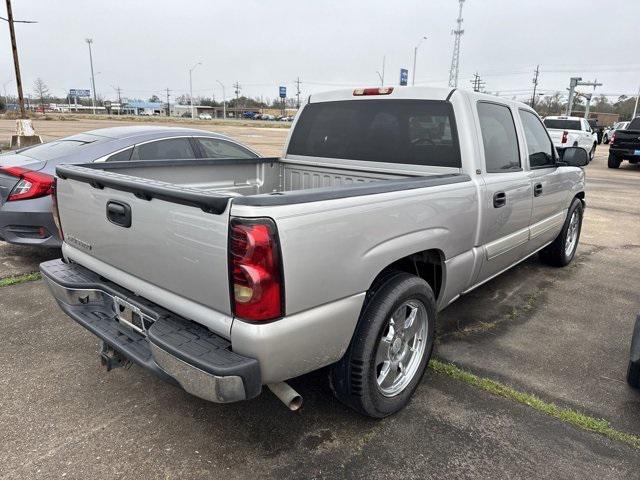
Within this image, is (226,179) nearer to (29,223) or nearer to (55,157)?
(29,223)

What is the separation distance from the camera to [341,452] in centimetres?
254

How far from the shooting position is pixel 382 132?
380 centimetres

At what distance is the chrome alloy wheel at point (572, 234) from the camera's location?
5723 mm

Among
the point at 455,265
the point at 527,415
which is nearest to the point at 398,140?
the point at 455,265

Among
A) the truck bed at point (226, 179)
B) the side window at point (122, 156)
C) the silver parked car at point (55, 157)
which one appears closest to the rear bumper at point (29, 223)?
the silver parked car at point (55, 157)

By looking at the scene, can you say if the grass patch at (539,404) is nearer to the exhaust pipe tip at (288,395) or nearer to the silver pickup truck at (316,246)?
the silver pickup truck at (316,246)

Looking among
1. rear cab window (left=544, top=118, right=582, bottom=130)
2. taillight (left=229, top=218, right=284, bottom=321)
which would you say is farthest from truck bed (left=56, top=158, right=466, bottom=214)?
rear cab window (left=544, top=118, right=582, bottom=130)

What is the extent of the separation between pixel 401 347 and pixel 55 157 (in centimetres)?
434

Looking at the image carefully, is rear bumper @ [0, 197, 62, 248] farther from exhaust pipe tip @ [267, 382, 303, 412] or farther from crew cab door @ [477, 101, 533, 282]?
crew cab door @ [477, 101, 533, 282]

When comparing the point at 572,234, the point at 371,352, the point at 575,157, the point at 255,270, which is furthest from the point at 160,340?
the point at 572,234

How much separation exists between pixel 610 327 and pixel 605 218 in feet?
18.2

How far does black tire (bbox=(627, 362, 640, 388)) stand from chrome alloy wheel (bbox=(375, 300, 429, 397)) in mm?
1204

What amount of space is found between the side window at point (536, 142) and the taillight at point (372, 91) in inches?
52.9

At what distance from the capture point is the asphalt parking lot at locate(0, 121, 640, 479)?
244 cm
